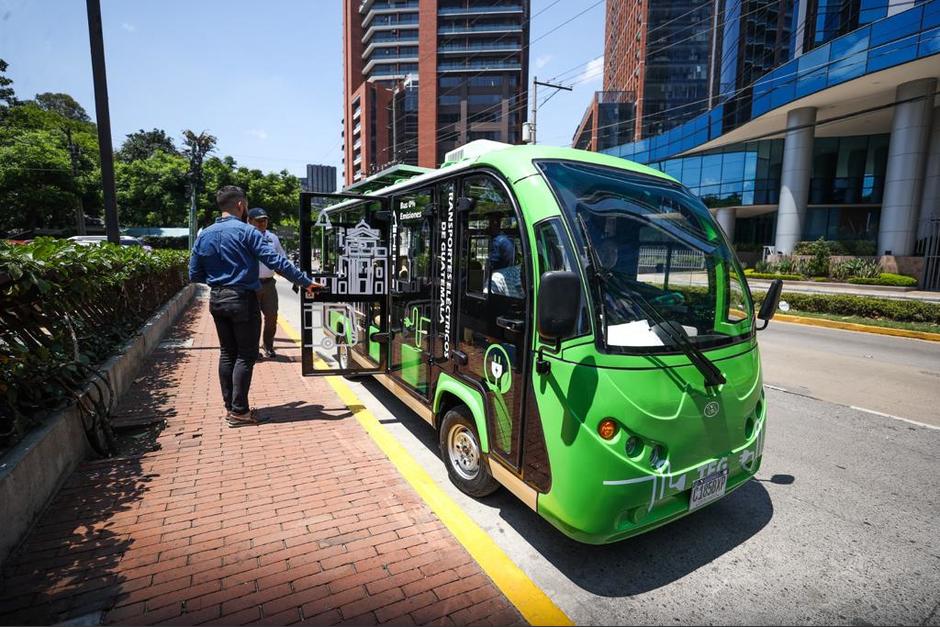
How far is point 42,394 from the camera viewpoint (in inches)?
146

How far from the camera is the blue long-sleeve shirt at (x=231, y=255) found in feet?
14.9

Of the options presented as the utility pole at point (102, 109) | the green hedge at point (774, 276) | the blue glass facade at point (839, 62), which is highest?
the blue glass facade at point (839, 62)

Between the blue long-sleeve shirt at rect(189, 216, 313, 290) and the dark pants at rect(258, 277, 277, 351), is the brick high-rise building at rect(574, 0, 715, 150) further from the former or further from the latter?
the blue long-sleeve shirt at rect(189, 216, 313, 290)

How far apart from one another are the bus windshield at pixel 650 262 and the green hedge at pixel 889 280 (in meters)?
23.0

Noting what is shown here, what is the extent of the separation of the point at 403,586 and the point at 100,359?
461 cm

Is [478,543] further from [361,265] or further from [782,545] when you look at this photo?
[361,265]

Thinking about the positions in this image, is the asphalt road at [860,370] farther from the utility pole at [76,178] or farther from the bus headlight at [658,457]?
the utility pole at [76,178]

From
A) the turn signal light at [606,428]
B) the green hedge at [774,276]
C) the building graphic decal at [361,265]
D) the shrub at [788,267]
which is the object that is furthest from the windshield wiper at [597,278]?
the shrub at [788,267]

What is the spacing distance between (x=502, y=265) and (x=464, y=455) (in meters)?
1.54

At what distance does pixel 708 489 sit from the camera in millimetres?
2898

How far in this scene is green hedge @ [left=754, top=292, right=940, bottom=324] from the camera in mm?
12539

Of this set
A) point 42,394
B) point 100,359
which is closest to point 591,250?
point 42,394

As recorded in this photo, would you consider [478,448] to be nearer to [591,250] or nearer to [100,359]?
[591,250]

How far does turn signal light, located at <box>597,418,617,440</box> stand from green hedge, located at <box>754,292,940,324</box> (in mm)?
10965
